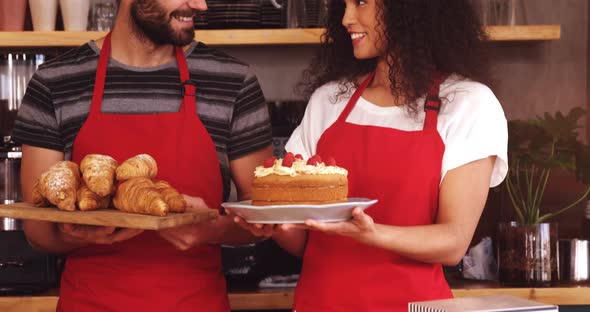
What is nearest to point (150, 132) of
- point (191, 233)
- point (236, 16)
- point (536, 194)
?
point (191, 233)

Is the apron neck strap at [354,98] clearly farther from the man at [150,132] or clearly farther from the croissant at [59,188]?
the croissant at [59,188]

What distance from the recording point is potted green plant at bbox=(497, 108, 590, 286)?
8.33 ft

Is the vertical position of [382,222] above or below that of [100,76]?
below

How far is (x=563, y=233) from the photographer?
2.96m

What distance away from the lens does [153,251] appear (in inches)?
78.4

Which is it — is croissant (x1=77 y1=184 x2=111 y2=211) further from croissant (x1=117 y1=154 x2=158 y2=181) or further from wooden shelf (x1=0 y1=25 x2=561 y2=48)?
wooden shelf (x1=0 y1=25 x2=561 y2=48)

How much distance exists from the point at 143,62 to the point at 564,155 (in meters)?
1.37

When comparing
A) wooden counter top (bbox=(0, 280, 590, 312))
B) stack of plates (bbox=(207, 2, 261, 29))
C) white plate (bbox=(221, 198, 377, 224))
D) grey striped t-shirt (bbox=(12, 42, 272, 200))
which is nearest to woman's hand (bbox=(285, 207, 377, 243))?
white plate (bbox=(221, 198, 377, 224))

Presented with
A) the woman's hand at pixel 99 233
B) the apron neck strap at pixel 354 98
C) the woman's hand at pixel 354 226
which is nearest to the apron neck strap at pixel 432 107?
the apron neck strap at pixel 354 98

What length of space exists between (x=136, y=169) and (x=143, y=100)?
33cm

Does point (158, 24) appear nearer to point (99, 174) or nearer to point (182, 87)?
point (182, 87)

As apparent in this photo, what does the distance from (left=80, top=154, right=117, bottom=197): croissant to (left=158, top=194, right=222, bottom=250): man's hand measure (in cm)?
15

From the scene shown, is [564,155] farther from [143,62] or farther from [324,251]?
[143,62]

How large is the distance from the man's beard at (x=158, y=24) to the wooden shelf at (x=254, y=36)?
26.9 inches
